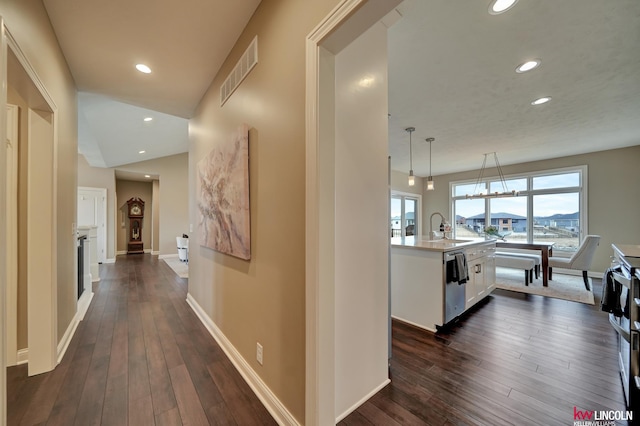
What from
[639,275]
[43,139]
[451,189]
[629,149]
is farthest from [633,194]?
[43,139]

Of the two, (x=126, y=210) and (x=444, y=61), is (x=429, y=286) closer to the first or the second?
(x=444, y=61)

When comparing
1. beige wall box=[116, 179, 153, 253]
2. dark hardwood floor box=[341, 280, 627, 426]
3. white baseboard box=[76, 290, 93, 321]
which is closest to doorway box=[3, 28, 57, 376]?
white baseboard box=[76, 290, 93, 321]

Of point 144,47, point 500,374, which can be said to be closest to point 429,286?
point 500,374

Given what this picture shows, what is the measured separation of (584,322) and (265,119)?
432 cm

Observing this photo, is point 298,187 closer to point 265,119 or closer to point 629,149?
point 265,119

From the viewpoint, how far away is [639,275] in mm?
1444

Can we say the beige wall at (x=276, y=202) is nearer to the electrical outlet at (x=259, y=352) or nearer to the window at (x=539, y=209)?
the electrical outlet at (x=259, y=352)

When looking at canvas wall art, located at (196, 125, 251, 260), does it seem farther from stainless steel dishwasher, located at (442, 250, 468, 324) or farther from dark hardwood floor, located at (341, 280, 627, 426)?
stainless steel dishwasher, located at (442, 250, 468, 324)

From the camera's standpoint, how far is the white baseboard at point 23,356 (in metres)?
2.08

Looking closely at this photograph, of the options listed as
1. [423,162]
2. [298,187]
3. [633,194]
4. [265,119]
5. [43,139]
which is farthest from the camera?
[423,162]

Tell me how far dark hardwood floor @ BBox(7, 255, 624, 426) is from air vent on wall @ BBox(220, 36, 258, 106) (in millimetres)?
2472

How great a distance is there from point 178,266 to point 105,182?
3.44m

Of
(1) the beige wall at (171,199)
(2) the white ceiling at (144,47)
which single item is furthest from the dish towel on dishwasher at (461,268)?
(1) the beige wall at (171,199)

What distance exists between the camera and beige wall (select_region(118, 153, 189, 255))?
25.7 feet
